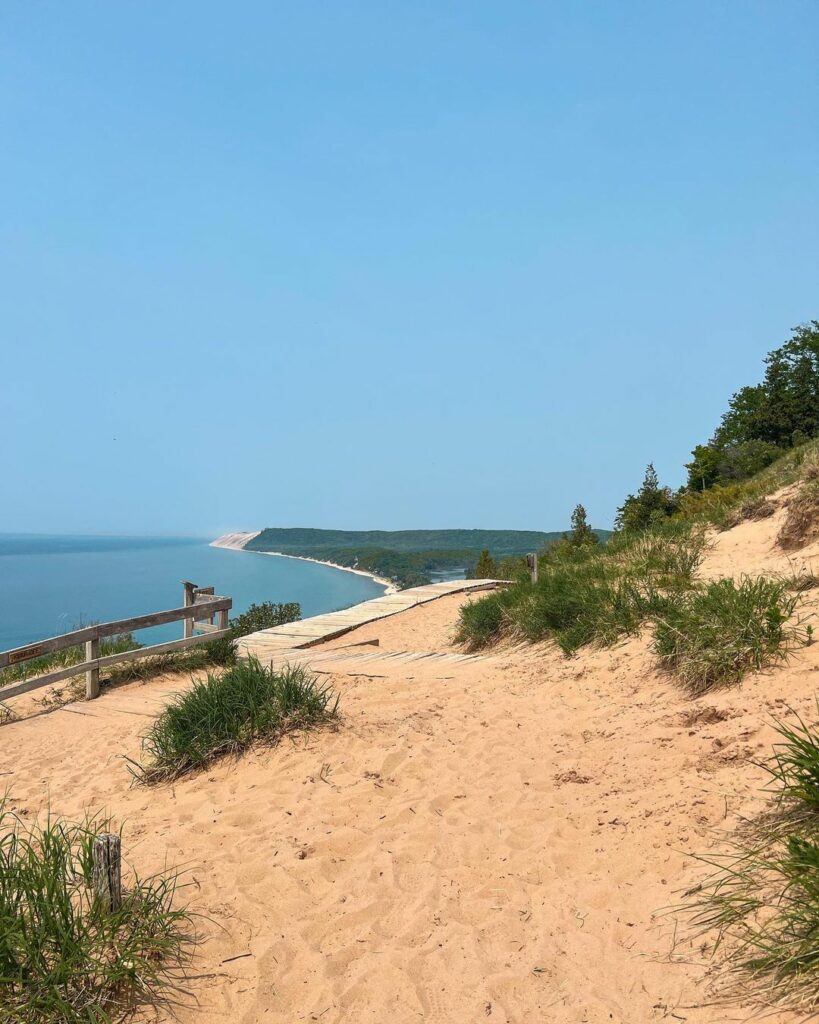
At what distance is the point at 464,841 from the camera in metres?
4.51

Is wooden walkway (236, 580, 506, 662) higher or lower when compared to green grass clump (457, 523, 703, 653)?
lower

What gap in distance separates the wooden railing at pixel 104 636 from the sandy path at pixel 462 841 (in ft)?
6.51

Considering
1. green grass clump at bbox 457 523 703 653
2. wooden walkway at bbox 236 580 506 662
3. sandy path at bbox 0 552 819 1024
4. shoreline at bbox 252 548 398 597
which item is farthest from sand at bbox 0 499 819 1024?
shoreline at bbox 252 548 398 597

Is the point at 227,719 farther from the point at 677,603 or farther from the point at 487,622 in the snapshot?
the point at 487,622

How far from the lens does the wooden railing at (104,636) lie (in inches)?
359

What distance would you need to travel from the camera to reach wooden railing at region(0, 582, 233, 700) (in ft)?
29.9

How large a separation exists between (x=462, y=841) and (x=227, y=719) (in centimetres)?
269

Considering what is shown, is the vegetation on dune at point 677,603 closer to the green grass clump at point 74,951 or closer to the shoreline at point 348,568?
the green grass clump at point 74,951

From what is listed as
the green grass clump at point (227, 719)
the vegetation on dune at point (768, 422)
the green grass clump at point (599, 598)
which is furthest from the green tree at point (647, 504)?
the green grass clump at point (227, 719)

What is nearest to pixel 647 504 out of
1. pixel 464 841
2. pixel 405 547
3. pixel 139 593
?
pixel 464 841

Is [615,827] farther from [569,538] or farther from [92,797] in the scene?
[569,538]

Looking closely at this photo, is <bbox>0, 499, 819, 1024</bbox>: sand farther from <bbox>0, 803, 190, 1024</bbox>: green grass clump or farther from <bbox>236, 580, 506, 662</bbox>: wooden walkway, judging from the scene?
<bbox>236, 580, 506, 662</bbox>: wooden walkway

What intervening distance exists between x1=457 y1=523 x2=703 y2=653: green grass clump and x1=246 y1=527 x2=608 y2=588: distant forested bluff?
1483cm

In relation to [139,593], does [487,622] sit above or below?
above
